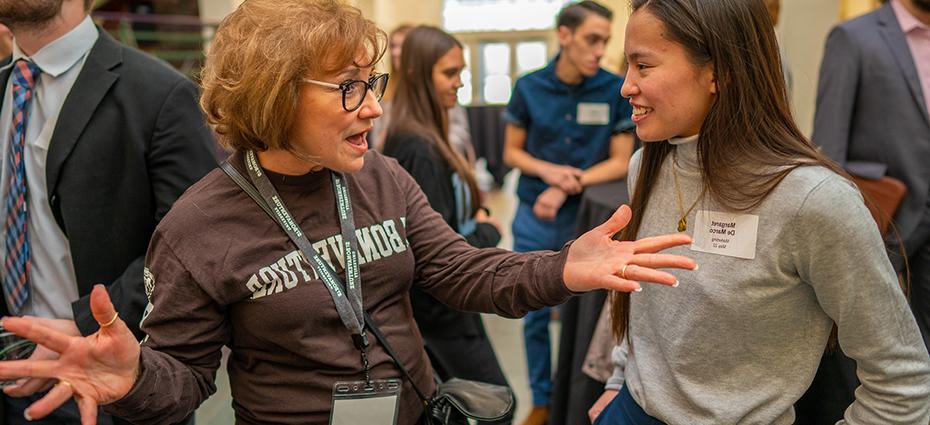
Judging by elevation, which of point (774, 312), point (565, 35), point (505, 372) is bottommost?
point (505, 372)

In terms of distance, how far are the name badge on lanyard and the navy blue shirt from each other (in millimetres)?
1938

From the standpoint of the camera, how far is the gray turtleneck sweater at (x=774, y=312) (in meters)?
1.10

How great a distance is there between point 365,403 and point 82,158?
89 cm

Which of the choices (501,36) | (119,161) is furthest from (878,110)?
(501,36)

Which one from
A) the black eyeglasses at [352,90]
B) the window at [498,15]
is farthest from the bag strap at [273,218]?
the window at [498,15]

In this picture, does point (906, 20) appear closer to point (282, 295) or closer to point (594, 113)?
point (594, 113)

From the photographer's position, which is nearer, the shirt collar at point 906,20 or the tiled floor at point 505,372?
the shirt collar at point 906,20

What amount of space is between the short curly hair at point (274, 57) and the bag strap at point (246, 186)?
5cm

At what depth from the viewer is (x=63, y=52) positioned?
5.38ft

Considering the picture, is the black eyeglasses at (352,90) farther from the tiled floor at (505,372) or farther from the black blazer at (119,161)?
the tiled floor at (505,372)

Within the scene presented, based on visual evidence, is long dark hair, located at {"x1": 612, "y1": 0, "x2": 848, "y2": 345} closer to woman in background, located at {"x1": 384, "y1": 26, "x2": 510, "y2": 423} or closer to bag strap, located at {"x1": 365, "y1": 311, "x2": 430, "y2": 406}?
bag strap, located at {"x1": 365, "y1": 311, "x2": 430, "y2": 406}

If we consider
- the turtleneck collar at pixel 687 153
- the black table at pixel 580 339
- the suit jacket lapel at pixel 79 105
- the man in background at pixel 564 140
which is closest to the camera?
the turtleneck collar at pixel 687 153

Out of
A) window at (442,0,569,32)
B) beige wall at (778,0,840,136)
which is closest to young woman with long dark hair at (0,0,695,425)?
beige wall at (778,0,840,136)

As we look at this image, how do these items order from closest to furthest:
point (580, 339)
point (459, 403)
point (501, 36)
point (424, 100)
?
1. point (459, 403)
2. point (580, 339)
3. point (424, 100)
4. point (501, 36)
